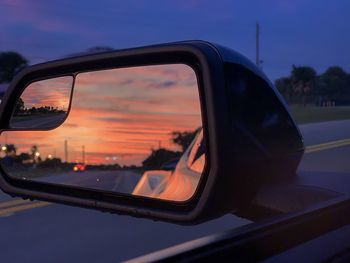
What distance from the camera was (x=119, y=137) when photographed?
2.87 meters

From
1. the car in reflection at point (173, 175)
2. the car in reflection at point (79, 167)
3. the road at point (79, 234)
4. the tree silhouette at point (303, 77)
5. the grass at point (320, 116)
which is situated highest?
the tree silhouette at point (303, 77)

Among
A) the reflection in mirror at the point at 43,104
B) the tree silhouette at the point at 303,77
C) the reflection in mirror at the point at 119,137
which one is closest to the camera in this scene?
the reflection in mirror at the point at 119,137

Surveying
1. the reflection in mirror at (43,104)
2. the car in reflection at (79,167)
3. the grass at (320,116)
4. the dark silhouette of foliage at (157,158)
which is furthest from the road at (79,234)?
the grass at (320,116)

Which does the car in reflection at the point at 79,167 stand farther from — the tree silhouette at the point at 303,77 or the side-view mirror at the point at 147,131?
the tree silhouette at the point at 303,77

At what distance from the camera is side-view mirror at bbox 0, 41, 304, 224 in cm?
184

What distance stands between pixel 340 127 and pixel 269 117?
1726 centimetres

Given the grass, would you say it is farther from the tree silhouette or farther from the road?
the tree silhouette

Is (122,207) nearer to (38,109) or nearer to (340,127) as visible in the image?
(38,109)

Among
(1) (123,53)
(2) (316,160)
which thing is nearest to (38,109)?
(1) (123,53)

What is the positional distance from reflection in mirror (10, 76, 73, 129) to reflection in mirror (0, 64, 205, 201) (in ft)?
0.21

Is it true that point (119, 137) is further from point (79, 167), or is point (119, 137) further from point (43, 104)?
point (43, 104)

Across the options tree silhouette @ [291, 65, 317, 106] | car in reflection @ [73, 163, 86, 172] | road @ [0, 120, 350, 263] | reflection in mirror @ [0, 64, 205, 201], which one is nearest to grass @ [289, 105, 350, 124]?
road @ [0, 120, 350, 263]

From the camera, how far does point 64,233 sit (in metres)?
5.41

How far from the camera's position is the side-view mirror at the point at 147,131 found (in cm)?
184
